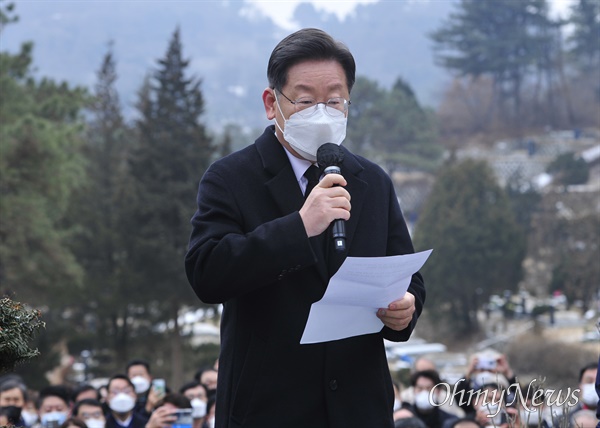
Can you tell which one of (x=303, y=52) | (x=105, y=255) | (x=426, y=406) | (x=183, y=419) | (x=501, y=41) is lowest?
(x=426, y=406)

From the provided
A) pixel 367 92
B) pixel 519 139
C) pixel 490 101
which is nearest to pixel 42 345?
pixel 367 92

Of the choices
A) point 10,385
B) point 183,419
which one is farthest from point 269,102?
point 10,385

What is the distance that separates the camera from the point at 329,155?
10.3 feet

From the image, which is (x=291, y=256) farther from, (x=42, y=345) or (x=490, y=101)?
(x=490, y=101)

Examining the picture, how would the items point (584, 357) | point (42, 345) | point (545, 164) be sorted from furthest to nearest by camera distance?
point (545, 164) < point (584, 357) < point (42, 345)

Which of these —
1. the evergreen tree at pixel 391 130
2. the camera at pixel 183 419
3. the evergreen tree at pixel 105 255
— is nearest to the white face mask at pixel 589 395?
the camera at pixel 183 419

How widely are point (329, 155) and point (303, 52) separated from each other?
34 centimetres

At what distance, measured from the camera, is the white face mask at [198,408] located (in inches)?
289

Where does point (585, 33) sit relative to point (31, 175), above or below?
above

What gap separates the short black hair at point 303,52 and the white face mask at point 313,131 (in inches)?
5.8

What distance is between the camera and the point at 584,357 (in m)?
30.8

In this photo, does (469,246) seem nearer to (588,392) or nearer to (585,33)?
(588,392)

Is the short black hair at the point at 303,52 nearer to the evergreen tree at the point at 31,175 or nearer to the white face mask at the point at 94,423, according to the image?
the white face mask at the point at 94,423

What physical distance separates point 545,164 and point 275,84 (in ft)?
233
